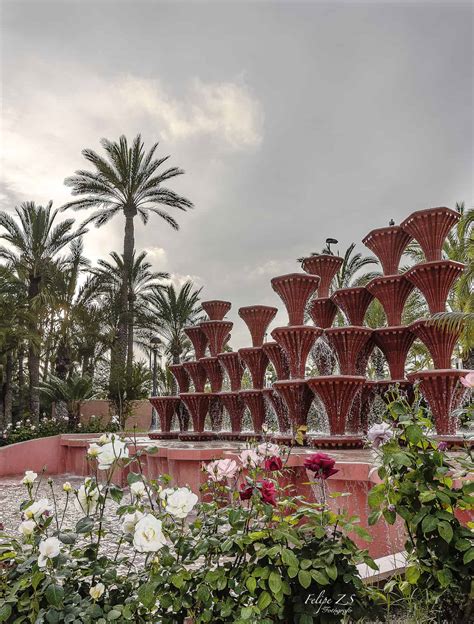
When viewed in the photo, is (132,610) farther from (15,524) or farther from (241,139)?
(241,139)

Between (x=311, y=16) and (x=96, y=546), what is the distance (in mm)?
6352

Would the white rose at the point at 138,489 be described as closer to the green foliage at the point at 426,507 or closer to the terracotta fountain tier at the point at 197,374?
the green foliage at the point at 426,507

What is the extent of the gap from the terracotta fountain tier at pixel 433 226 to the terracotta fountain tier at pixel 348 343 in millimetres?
1762

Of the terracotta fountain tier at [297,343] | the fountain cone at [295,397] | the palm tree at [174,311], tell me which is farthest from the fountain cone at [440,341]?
the palm tree at [174,311]

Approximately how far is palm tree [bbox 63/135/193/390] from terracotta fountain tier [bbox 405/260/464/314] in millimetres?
14567

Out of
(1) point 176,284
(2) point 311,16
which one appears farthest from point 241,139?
(1) point 176,284

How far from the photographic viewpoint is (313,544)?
6.98 feet

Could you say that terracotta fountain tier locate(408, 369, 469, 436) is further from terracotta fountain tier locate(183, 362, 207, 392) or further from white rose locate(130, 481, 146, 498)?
terracotta fountain tier locate(183, 362, 207, 392)

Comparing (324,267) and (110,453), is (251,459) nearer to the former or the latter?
(110,453)

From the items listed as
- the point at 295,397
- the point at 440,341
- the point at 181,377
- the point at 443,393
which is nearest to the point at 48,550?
the point at 443,393

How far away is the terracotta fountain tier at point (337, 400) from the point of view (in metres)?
7.78

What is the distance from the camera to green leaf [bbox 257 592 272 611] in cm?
186

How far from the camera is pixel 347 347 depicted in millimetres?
8820

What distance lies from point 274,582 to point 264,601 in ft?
0.27
